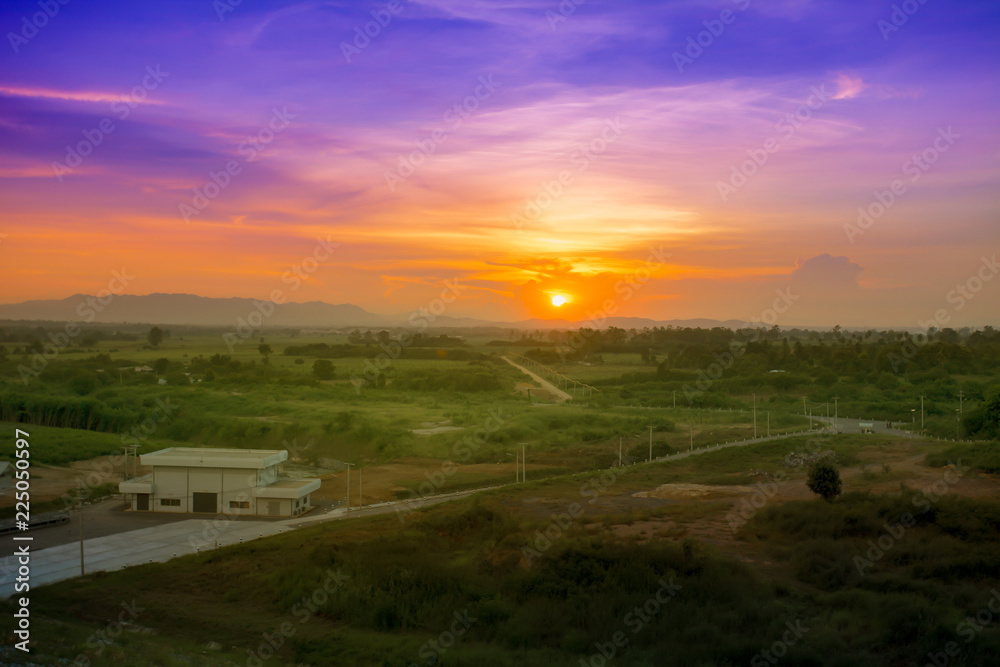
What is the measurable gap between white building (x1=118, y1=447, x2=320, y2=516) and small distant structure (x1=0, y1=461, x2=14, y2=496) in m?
5.59

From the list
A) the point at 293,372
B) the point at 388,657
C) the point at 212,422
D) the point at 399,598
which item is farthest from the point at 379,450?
the point at 293,372

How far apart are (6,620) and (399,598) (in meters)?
7.57

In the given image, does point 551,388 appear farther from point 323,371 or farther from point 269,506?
point 269,506

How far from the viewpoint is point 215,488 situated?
30.5 metres

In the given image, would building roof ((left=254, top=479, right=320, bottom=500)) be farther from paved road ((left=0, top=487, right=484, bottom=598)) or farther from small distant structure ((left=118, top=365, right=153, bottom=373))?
small distant structure ((left=118, top=365, right=153, bottom=373))

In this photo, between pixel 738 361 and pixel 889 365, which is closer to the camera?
pixel 889 365

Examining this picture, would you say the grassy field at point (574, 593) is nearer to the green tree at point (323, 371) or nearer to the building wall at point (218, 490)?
the building wall at point (218, 490)

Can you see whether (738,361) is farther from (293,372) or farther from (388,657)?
(388,657)

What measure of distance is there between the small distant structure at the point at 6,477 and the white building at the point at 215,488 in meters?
5.59

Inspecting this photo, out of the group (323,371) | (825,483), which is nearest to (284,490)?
(825,483)

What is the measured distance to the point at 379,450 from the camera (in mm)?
47625

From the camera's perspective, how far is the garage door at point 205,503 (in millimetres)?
30516

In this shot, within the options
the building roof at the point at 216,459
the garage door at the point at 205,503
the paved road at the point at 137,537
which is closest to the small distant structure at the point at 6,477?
the paved road at the point at 137,537

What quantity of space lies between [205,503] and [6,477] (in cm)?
972
